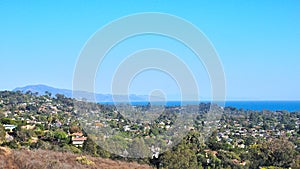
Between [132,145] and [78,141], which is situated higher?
[132,145]

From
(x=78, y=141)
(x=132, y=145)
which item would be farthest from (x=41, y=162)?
(x=78, y=141)

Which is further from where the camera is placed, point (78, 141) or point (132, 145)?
point (78, 141)

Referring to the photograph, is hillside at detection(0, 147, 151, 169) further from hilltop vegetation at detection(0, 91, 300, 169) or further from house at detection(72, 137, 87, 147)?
house at detection(72, 137, 87, 147)

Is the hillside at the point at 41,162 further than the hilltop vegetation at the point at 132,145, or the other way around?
the hilltop vegetation at the point at 132,145

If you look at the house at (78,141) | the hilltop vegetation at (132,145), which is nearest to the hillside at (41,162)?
the hilltop vegetation at (132,145)

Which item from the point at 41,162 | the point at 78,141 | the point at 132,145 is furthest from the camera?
the point at 78,141

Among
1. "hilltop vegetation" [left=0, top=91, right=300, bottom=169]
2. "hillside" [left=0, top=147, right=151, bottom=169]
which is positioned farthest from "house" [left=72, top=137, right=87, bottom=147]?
"hillside" [left=0, top=147, right=151, bottom=169]

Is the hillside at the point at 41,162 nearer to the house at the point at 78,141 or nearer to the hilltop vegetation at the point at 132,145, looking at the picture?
the hilltop vegetation at the point at 132,145

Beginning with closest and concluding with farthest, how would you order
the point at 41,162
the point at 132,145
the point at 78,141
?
the point at 41,162
the point at 132,145
the point at 78,141

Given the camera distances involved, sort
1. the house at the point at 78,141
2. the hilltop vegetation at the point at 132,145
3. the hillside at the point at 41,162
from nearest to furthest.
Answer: the hillside at the point at 41,162, the hilltop vegetation at the point at 132,145, the house at the point at 78,141

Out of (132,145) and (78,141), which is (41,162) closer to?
(132,145)

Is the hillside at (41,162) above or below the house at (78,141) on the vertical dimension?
above
